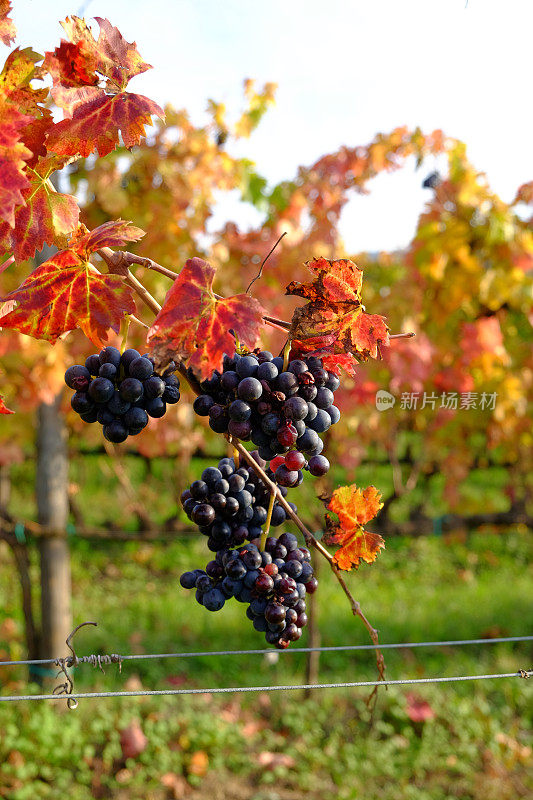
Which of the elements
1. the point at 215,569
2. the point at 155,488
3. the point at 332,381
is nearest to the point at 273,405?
the point at 332,381

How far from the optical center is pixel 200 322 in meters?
0.83

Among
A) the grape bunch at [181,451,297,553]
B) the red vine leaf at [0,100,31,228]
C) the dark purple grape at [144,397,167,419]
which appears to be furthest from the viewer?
the grape bunch at [181,451,297,553]

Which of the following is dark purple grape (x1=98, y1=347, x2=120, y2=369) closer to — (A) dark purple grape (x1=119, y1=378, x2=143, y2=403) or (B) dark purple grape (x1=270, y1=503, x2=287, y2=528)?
(A) dark purple grape (x1=119, y1=378, x2=143, y2=403)

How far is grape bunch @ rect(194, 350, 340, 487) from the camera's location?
2.85 feet

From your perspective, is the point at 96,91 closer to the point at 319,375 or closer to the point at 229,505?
the point at 319,375

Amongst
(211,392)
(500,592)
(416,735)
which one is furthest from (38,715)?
(500,592)

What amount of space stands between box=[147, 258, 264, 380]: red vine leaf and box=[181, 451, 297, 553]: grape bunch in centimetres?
24

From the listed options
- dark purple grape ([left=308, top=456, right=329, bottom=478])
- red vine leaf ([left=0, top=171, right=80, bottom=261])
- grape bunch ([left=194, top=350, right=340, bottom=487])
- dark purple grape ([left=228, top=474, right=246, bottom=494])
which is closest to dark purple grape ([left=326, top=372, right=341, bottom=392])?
grape bunch ([left=194, top=350, right=340, bottom=487])

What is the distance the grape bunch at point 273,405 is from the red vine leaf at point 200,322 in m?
0.04

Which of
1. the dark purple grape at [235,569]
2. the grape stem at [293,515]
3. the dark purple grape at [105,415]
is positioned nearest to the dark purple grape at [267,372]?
the grape stem at [293,515]

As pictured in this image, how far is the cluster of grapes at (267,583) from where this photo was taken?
1020 millimetres

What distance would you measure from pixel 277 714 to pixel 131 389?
288 centimetres

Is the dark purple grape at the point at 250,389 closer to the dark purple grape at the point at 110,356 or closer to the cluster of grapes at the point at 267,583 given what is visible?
the dark purple grape at the point at 110,356

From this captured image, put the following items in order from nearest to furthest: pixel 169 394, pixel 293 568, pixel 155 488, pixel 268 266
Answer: pixel 169 394, pixel 293 568, pixel 268 266, pixel 155 488
